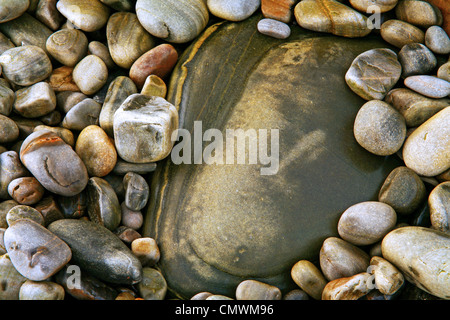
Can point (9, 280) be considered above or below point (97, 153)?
below

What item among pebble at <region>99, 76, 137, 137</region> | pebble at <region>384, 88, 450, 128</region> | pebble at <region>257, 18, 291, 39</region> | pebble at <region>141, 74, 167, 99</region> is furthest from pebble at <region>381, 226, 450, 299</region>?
pebble at <region>99, 76, 137, 137</region>

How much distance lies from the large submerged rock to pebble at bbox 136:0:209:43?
164mm

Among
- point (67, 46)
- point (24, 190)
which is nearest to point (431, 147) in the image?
point (24, 190)

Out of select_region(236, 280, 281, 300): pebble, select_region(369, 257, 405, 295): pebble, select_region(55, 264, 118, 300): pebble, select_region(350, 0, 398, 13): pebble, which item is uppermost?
select_region(350, 0, 398, 13): pebble

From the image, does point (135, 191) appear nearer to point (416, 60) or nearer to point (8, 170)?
point (8, 170)

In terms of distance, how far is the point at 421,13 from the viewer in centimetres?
227

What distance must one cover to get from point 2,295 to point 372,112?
6.10 ft

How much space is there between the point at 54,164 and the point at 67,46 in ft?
2.73

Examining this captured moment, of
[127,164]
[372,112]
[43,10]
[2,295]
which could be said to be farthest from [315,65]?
[2,295]

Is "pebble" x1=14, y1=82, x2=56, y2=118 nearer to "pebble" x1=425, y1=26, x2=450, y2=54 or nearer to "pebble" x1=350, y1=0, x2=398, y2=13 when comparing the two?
"pebble" x1=350, y1=0, x2=398, y2=13

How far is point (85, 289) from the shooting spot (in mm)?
1671

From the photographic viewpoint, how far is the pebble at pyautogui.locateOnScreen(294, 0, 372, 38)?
88.9 inches

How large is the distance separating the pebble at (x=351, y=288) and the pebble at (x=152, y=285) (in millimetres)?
744
